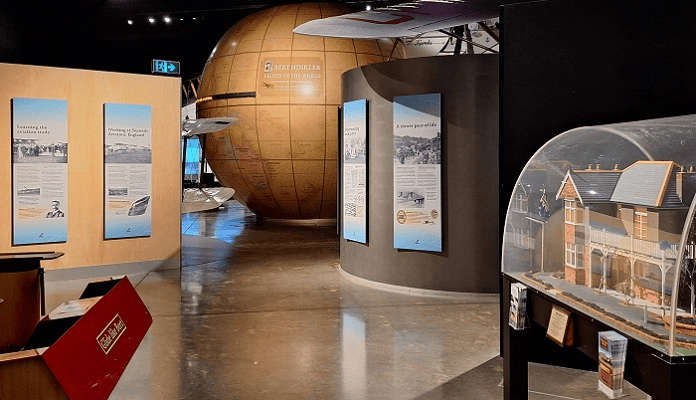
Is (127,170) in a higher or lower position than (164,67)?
lower

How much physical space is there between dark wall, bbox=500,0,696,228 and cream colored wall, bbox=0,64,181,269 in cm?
527

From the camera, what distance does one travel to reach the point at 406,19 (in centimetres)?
627

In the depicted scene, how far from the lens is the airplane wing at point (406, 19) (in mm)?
5668

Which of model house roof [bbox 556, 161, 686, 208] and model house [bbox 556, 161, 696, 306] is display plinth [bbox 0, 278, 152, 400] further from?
model house roof [bbox 556, 161, 686, 208]

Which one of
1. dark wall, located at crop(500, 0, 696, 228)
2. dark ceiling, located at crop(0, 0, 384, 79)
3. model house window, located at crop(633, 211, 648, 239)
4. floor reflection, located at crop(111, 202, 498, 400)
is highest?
dark ceiling, located at crop(0, 0, 384, 79)

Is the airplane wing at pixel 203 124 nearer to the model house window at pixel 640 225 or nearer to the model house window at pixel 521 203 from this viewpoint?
the model house window at pixel 521 203

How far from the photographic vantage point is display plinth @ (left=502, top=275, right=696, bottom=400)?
7.34 ft

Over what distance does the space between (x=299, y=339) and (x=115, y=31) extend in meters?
13.5

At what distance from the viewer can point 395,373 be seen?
457 centimetres

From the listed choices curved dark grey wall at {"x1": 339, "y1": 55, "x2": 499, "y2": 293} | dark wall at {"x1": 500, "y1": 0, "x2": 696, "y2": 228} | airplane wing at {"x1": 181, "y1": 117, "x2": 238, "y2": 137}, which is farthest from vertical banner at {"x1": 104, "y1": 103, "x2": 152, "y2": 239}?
dark wall at {"x1": 500, "y1": 0, "x2": 696, "y2": 228}

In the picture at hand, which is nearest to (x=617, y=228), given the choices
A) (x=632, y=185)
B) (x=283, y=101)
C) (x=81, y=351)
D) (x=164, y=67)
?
(x=632, y=185)

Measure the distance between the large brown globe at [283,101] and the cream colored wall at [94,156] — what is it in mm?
4234

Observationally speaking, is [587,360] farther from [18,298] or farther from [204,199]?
[204,199]

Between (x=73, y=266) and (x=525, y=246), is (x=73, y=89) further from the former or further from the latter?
(x=525, y=246)
